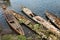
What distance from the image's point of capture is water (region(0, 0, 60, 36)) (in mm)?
22859

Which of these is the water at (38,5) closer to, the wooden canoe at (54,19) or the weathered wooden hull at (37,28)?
A: the wooden canoe at (54,19)

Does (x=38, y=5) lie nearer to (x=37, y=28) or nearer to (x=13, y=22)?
(x=13, y=22)

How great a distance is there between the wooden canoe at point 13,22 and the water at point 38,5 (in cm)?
78

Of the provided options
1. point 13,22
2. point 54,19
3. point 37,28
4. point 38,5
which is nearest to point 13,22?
point 13,22

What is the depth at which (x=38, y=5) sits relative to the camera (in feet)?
82.7

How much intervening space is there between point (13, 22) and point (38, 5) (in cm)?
724

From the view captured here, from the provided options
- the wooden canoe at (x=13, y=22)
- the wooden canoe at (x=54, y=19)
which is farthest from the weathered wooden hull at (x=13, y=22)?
the wooden canoe at (x=54, y=19)

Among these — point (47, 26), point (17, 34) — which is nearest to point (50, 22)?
point (47, 26)

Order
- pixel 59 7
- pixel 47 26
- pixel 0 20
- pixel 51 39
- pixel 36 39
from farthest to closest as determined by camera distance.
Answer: pixel 59 7, pixel 0 20, pixel 47 26, pixel 36 39, pixel 51 39

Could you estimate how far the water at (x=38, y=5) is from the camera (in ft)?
75.0

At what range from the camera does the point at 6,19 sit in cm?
1998

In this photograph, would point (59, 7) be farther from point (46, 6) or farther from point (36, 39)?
point (36, 39)

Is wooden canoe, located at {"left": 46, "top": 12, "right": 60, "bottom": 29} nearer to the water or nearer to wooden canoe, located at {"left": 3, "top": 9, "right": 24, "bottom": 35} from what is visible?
the water

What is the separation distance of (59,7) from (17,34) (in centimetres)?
925
